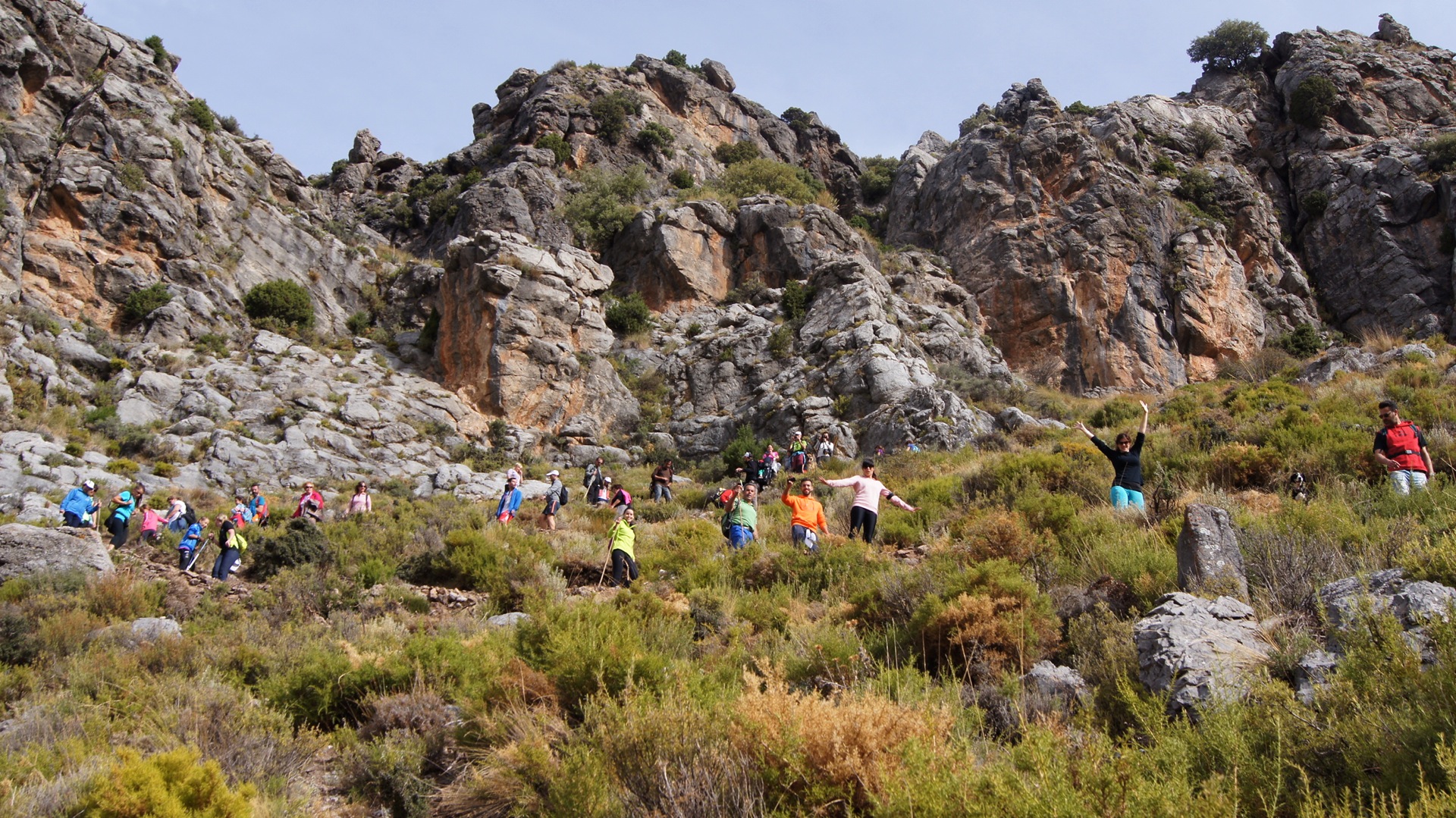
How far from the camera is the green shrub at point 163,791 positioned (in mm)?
3189

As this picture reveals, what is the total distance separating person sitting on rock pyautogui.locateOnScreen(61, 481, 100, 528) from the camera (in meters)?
12.5

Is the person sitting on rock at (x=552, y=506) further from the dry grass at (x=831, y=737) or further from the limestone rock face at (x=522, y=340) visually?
the limestone rock face at (x=522, y=340)

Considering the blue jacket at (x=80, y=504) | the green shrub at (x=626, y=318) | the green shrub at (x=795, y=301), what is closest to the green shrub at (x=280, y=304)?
the green shrub at (x=626, y=318)

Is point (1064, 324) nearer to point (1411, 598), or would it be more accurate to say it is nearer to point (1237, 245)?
point (1237, 245)

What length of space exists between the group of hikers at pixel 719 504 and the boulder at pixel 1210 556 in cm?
264

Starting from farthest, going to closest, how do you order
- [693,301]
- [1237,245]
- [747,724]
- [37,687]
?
[1237,245] < [693,301] < [37,687] < [747,724]

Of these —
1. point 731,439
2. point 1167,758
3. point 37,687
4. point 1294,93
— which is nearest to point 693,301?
point 731,439

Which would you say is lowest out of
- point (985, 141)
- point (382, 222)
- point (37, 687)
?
point (37, 687)

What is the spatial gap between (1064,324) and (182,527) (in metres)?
33.1

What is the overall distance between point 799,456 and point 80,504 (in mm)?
14978

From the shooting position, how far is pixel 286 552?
10.2 m

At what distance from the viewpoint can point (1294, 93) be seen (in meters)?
42.0

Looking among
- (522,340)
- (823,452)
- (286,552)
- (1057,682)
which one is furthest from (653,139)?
(1057,682)

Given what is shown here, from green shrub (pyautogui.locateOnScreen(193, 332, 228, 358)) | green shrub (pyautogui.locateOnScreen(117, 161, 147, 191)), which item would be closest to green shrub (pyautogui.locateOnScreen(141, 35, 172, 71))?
green shrub (pyautogui.locateOnScreen(117, 161, 147, 191))
